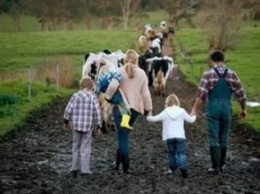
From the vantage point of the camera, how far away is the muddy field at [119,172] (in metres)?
12.6

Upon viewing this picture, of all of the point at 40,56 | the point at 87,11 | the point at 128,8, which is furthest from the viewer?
the point at 87,11

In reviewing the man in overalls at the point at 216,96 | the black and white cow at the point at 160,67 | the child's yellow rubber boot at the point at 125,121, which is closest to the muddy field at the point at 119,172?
the man in overalls at the point at 216,96

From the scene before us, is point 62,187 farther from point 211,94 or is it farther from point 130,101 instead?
point 211,94

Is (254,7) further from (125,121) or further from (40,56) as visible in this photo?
(125,121)

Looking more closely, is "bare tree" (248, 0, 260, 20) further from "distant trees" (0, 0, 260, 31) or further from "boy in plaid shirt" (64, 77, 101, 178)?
"boy in plaid shirt" (64, 77, 101, 178)

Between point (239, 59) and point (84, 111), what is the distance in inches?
1466

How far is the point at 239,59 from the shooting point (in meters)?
50.2

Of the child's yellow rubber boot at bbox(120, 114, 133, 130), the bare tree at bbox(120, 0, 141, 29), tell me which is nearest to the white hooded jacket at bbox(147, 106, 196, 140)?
the child's yellow rubber boot at bbox(120, 114, 133, 130)

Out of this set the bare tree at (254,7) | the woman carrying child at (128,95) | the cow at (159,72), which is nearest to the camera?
the woman carrying child at (128,95)

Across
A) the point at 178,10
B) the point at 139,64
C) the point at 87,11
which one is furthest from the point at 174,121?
the point at 87,11

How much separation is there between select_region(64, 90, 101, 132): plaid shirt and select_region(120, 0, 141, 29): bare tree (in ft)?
259

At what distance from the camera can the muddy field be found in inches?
496

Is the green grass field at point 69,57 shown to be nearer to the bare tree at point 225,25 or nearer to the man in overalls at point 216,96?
the bare tree at point 225,25

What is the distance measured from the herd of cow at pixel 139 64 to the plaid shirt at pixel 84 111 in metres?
5.09
